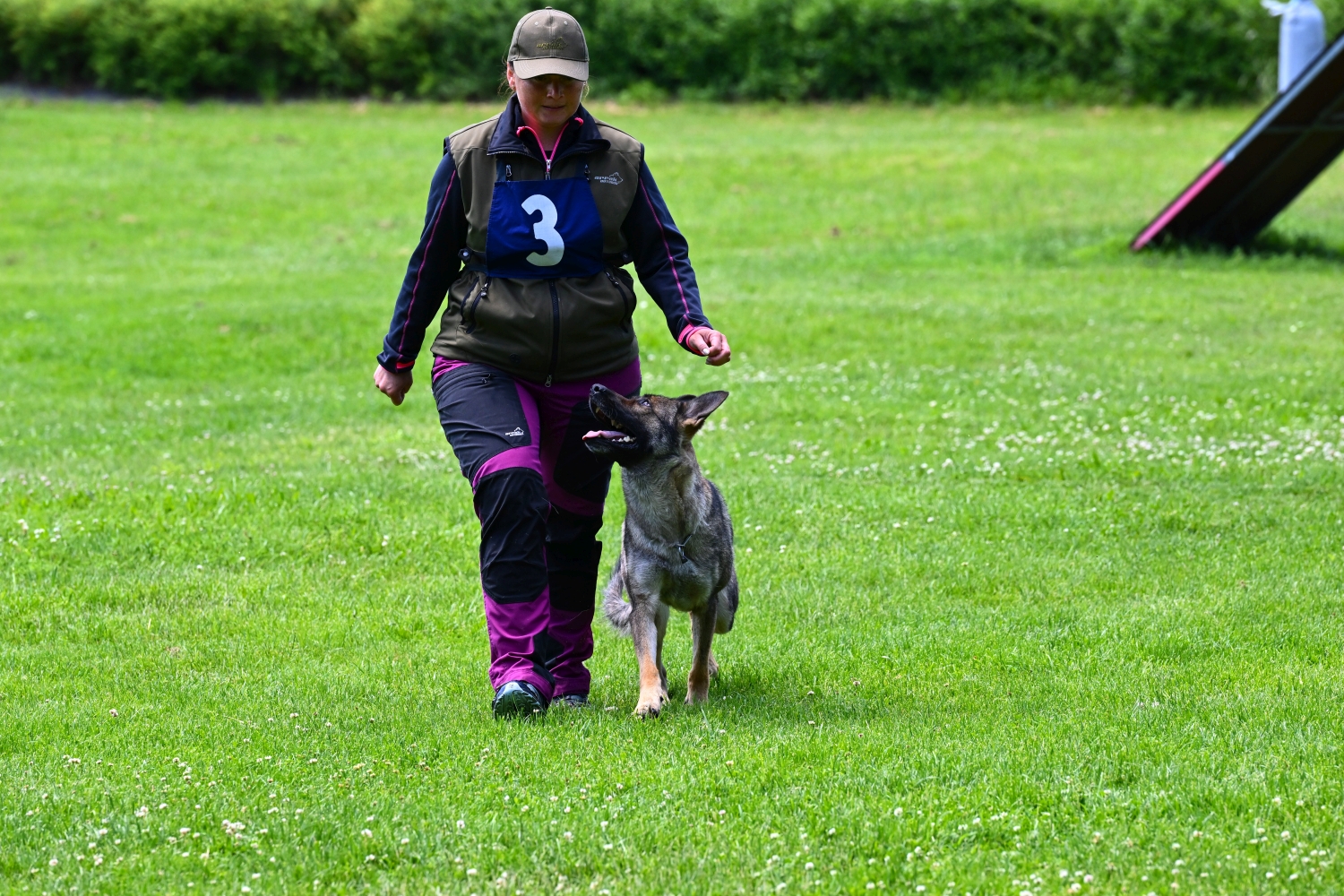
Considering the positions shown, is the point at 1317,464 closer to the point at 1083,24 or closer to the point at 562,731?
the point at 562,731

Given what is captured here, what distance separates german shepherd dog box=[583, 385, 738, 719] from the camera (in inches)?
247

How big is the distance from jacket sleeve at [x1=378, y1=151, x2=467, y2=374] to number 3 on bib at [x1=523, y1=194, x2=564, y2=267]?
1.04 feet

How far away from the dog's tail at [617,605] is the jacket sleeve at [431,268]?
4.25ft

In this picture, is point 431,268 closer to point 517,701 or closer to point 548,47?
point 548,47

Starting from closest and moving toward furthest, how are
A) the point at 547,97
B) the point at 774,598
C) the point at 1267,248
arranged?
the point at 547,97
the point at 774,598
the point at 1267,248

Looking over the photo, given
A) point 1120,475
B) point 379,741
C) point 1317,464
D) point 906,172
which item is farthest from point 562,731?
point 906,172

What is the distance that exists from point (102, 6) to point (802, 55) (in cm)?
1590

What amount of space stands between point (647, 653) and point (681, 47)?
1201 inches

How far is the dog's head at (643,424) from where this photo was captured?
6215 millimetres

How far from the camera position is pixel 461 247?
6445 mm

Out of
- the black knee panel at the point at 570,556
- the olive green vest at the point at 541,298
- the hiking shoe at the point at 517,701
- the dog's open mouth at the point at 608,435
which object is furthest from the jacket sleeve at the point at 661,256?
the hiking shoe at the point at 517,701

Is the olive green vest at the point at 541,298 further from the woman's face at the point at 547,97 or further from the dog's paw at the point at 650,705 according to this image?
the dog's paw at the point at 650,705

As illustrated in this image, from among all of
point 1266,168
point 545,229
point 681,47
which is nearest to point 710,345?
point 545,229

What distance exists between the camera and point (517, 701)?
238 inches
